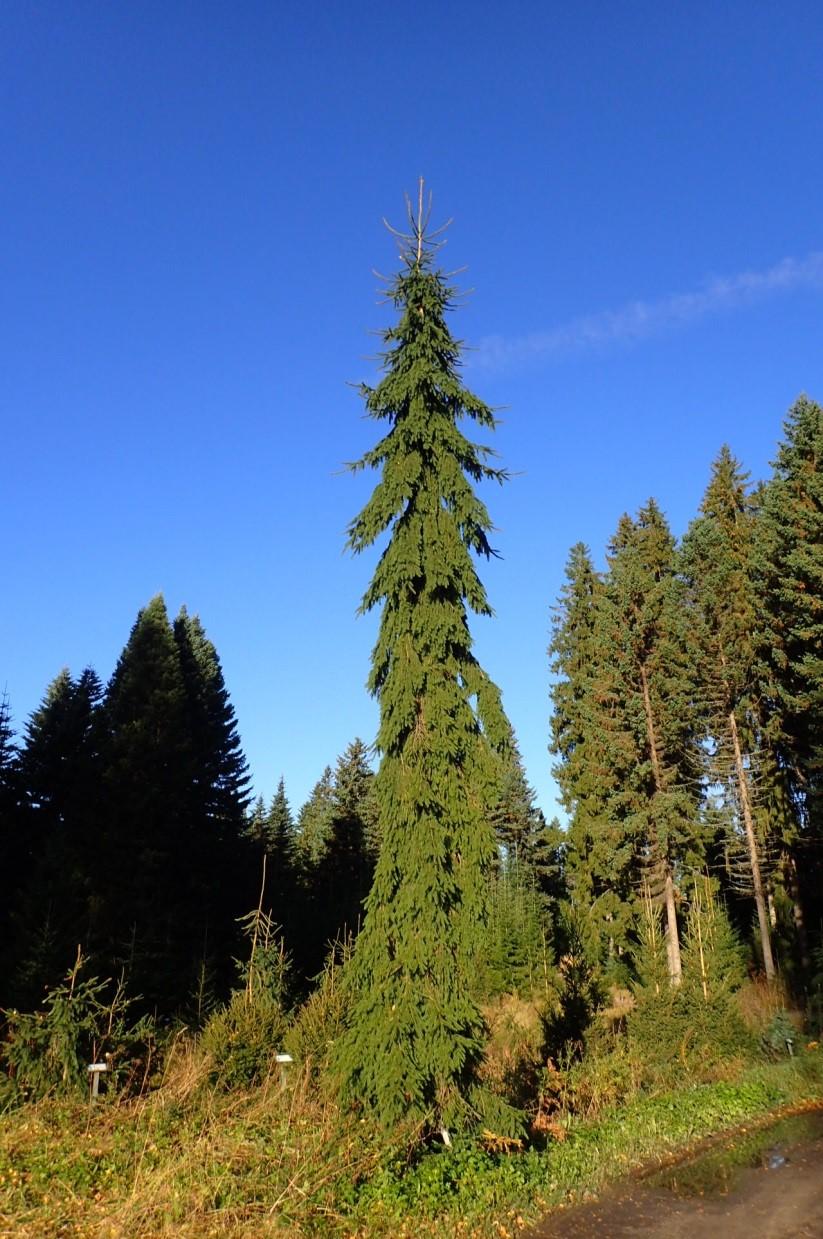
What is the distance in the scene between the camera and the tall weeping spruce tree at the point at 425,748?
423 inches

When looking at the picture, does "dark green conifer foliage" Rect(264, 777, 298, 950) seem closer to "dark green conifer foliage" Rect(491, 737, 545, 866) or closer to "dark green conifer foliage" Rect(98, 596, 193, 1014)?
"dark green conifer foliage" Rect(98, 596, 193, 1014)

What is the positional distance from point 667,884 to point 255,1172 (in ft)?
69.7

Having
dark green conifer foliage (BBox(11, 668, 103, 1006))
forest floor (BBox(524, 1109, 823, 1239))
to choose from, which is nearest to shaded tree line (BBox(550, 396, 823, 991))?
forest floor (BBox(524, 1109, 823, 1239))

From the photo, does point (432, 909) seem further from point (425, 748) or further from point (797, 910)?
point (797, 910)

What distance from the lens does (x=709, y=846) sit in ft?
110

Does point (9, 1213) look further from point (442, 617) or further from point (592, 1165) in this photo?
point (442, 617)

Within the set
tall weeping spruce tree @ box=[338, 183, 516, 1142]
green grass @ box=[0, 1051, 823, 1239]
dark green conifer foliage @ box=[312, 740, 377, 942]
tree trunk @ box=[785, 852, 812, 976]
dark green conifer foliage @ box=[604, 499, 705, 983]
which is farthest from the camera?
dark green conifer foliage @ box=[312, 740, 377, 942]

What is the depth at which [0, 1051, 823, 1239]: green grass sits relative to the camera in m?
7.82

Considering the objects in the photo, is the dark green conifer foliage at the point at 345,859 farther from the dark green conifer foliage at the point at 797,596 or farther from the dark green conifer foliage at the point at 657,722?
the dark green conifer foliage at the point at 797,596

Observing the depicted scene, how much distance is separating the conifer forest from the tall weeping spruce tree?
0.06m

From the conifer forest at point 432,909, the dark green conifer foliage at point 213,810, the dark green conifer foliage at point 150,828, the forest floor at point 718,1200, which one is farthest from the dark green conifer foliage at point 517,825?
the forest floor at point 718,1200

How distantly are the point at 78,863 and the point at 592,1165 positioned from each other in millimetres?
21600

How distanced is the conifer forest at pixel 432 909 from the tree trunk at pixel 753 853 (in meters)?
0.15

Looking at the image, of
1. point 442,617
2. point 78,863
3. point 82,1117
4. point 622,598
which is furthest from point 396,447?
point 78,863
